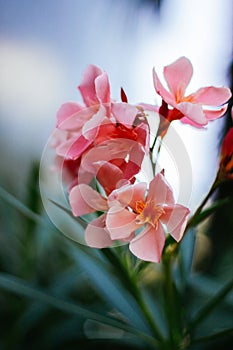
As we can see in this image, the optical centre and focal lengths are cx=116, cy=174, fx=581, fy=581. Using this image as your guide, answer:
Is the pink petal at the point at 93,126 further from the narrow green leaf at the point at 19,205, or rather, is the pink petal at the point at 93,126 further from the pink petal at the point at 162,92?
the narrow green leaf at the point at 19,205

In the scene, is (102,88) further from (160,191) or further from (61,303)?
(61,303)

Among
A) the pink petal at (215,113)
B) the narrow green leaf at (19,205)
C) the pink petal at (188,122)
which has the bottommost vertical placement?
the narrow green leaf at (19,205)

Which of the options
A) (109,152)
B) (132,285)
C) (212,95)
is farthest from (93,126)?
(132,285)

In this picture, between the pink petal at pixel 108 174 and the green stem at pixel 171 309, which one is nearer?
the pink petal at pixel 108 174

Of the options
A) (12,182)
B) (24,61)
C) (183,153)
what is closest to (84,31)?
(24,61)

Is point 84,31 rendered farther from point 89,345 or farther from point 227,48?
point 89,345

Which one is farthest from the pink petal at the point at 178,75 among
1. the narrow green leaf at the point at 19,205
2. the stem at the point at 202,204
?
the narrow green leaf at the point at 19,205

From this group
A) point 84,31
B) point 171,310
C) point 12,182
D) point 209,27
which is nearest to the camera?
point 171,310

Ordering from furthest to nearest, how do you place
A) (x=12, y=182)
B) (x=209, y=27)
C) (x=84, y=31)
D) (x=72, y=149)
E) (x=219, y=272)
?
(x=12, y=182)
(x=219, y=272)
(x=84, y=31)
(x=209, y=27)
(x=72, y=149)
